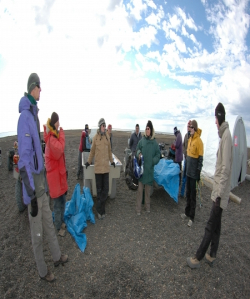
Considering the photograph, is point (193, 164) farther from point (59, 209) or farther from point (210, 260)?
point (59, 209)

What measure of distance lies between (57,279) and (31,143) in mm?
2017

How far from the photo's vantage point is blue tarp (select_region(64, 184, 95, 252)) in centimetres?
401

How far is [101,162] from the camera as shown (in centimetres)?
468

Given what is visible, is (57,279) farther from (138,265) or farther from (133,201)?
(133,201)

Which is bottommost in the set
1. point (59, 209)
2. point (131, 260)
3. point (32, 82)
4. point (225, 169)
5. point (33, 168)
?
point (131, 260)

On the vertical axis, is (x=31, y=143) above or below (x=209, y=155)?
above

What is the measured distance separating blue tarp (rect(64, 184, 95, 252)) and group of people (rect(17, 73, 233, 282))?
216 mm

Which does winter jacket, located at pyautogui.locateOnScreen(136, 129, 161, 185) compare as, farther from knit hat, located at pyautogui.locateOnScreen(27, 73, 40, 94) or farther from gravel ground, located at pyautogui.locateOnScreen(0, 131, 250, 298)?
knit hat, located at pyautogui.locateOnScreen(27, 73, 40, 94)

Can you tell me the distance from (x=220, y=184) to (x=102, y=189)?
2.70m

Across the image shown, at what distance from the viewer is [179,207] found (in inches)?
226

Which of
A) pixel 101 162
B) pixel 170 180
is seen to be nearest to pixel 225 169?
pixel 101 162

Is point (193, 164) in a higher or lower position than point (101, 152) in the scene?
lower

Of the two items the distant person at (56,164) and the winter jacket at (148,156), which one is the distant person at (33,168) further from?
the winter jacket at (148,156)

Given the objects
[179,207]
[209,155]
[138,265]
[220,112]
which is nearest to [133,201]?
[179,207]
